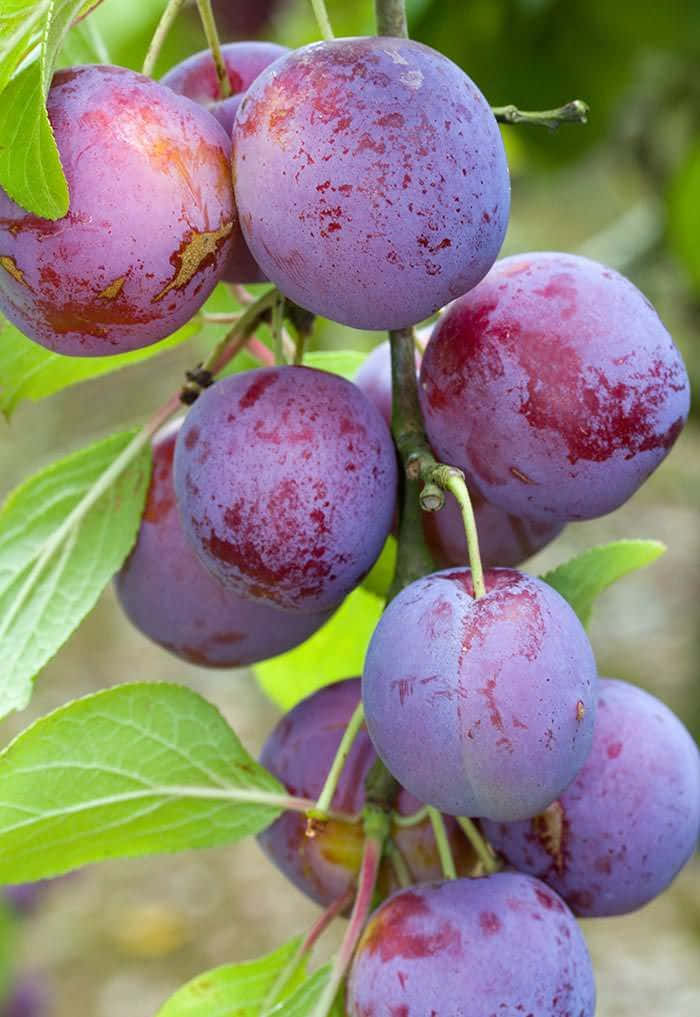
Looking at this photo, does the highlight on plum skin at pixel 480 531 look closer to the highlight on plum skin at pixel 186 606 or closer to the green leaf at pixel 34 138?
the highlight on plum skin at pixel 186 606

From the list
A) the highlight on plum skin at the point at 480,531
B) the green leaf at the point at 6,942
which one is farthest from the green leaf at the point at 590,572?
the green leaf at the point at 6,942

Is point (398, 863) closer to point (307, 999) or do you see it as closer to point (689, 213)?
point (307, 999)

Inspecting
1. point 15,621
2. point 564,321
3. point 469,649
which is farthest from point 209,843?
point 564,321

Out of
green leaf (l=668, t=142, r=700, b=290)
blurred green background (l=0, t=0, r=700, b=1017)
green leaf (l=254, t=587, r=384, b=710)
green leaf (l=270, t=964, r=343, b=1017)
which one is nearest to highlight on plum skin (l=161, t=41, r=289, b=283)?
blurred green background (l=0, t=0, r=700, b=1017)

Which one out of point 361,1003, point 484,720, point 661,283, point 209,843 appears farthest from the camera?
point 661,283

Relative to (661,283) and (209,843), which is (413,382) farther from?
(661,283)
